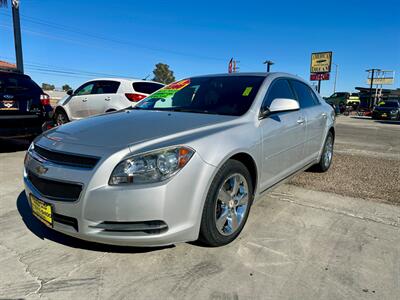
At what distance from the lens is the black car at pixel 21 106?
6.03 meters

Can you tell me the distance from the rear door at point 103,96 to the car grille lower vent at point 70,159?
5.47m

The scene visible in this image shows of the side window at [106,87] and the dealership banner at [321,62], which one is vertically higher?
the dealership banner at [321,62]

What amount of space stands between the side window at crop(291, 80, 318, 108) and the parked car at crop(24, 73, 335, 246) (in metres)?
0.94

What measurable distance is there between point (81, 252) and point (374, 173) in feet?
15.9

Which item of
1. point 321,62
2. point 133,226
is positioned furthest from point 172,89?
point 321,62

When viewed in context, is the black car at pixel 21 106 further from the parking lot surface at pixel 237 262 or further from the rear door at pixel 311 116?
the rear door at pixel 311 116

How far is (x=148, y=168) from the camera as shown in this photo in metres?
2.26

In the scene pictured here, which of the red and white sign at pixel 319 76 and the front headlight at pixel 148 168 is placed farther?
the red and white sign at pixel 319 76

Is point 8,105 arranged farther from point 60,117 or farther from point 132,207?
point 132,207

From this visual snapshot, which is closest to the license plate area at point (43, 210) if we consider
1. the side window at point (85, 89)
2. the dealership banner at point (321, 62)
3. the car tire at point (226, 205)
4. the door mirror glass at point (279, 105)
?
the car tire at point (226, 205)

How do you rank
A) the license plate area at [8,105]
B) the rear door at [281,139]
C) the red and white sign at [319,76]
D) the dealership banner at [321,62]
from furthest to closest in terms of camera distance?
the red and white sign at [319,76], the dealership banner at [321,62], the license plate area at [8,105], the rear door at [281,139]

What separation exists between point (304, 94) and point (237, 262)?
2.90 m

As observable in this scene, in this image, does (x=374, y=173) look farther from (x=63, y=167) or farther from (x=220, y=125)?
(x=63, y=167)

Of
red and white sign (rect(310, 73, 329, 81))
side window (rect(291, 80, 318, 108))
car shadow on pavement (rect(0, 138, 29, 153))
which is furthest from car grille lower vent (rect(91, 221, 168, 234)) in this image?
red and white sign (rect(310, 73, 329, 81))
